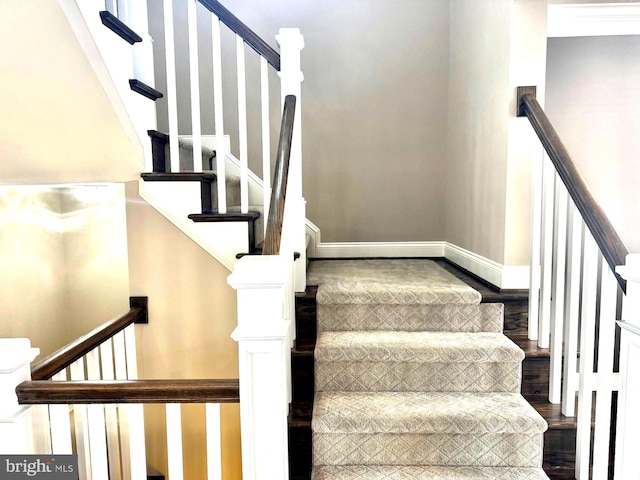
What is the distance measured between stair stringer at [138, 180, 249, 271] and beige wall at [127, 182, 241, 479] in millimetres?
112

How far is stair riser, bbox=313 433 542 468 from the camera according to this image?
67.6 inches

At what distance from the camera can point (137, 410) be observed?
1433mm

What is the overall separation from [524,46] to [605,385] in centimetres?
155

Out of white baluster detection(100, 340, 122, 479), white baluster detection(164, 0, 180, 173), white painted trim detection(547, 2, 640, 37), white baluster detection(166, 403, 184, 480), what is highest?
white painted trim detection(547, 2, 640, 37)

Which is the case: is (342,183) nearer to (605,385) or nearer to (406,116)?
(406,116)

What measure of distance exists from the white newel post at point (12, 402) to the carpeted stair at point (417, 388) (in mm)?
975

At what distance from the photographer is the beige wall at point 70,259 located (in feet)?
9.80

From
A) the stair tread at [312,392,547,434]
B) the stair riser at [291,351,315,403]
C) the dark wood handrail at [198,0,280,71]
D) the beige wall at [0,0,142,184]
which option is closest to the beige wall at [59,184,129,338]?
the beige wall at [0,0,142,184]

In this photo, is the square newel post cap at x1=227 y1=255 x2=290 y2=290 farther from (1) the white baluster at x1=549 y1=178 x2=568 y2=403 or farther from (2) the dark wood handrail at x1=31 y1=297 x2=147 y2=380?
(1) the white baluster at x1=549 y1=178 x2=568 y2=403

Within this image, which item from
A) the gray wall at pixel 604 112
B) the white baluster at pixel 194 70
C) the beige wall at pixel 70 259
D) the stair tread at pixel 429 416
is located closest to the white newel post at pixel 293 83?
the white baluster at pixel 194 70

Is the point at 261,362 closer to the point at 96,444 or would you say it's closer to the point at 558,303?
the point at 96,444

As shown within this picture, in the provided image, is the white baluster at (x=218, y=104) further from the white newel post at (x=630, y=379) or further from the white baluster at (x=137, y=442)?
the white newel post at (x=630, y=379)

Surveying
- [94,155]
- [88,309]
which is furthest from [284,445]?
[88,309]

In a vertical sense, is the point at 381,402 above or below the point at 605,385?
below
